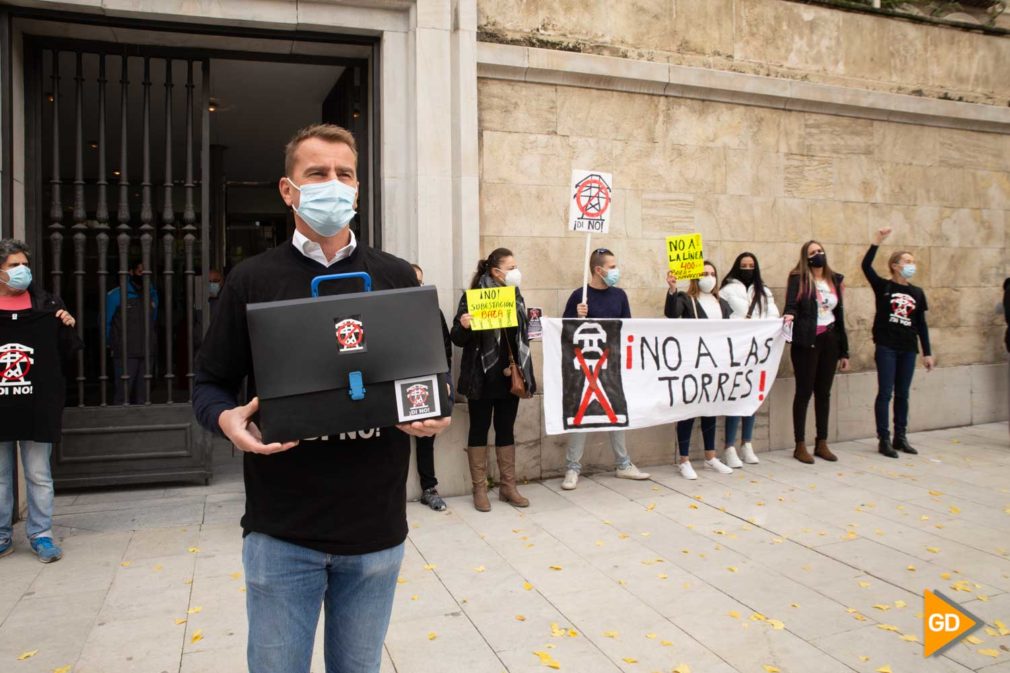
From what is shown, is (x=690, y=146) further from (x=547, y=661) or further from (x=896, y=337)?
(x=547, y=661)

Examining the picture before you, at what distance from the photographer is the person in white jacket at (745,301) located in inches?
322

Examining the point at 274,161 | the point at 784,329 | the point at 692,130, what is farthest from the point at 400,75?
the point at 274,161

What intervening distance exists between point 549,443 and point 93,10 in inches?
220

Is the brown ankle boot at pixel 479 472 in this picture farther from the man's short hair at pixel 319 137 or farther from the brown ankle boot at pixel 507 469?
the man's short hair at pixel 319 137

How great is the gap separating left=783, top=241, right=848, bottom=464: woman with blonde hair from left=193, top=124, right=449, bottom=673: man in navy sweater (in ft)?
22.5

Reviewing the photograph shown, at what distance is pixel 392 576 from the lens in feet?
7.92

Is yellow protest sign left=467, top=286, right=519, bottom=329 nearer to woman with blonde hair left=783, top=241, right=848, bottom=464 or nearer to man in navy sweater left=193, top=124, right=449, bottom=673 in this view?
woman with blonde hair left=783, top=241, right=848, bottom=464

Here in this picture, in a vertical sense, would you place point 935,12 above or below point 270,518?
above

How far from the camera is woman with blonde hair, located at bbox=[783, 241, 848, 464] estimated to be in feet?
27.2

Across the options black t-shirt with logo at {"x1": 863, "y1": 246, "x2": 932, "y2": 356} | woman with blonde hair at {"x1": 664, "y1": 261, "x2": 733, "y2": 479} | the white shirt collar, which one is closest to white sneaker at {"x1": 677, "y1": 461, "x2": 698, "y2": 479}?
woman with blonde hair at {"x1": 664, "y1": 261, "x2": 733, "y2": 479}

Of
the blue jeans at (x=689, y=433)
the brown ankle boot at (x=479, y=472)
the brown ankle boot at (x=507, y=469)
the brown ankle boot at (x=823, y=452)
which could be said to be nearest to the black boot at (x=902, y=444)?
the brown ankle boot at (x=823, y=452)

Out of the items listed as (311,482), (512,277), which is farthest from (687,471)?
(311,482)

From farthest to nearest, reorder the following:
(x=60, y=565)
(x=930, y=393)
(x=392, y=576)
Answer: (x=930, y=393), (x=60, y=565), (x=392, y=576)

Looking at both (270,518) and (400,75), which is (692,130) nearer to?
(400,75)
